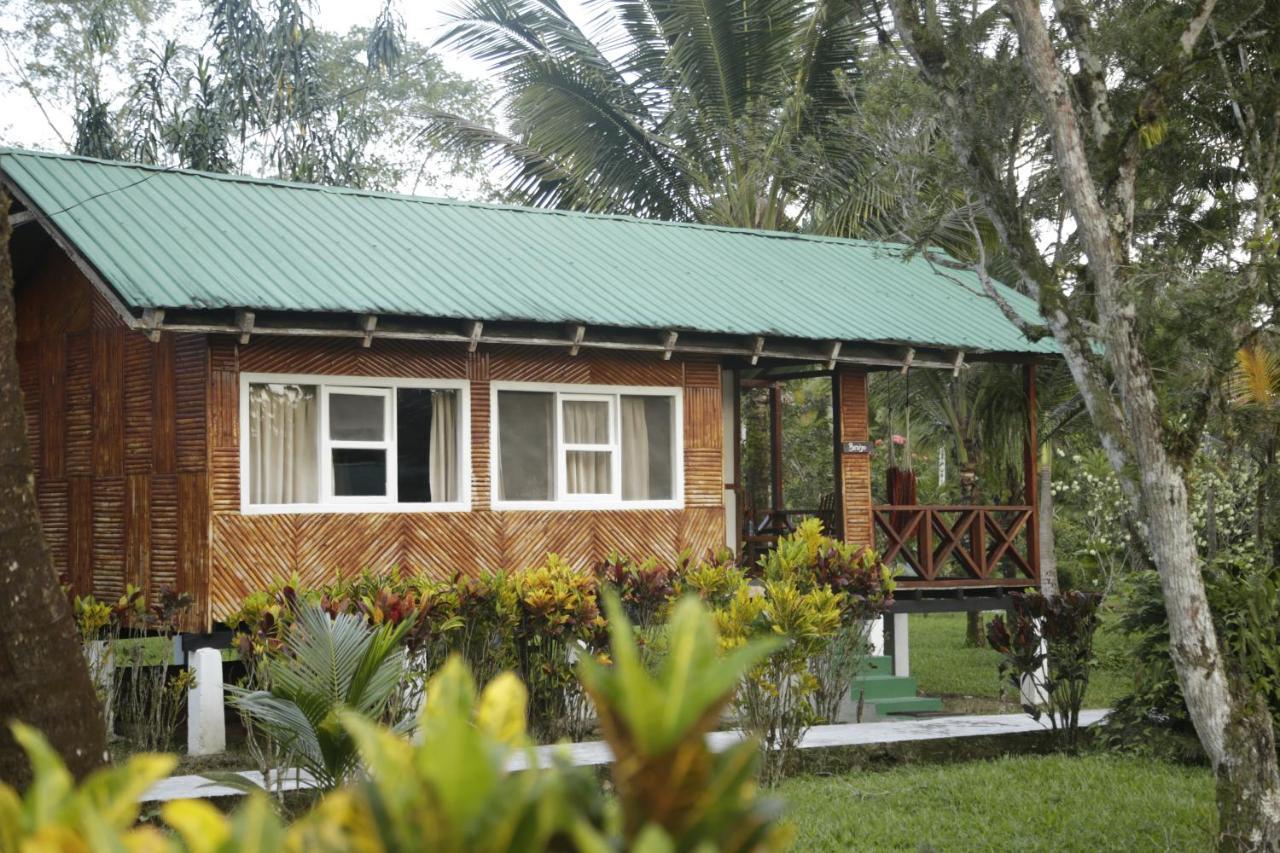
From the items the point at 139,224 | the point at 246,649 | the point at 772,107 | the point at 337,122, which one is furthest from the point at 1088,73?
the point at 337,122

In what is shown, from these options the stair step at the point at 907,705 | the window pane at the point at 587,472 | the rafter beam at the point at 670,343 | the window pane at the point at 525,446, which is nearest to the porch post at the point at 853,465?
the stair step at the point at 907,705

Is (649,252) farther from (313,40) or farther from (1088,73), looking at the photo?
(313,40)

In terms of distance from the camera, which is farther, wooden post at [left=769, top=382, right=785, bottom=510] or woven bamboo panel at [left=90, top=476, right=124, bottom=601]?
wooden post at [left=769, top=382, right=785, bottom=510]

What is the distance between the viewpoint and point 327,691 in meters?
6.19

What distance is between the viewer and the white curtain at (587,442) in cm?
1377

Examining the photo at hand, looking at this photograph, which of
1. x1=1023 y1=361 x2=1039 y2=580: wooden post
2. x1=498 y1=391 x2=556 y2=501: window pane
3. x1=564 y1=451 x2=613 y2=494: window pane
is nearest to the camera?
x1=498 y1=391 x2=556 y2=501: window pane

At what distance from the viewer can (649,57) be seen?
2384 centimetres

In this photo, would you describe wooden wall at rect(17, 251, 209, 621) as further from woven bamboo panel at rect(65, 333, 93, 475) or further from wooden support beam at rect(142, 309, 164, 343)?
wooden support beam at rect(142, 309, 164, 343)

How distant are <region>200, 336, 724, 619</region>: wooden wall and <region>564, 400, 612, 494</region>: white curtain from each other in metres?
0.26

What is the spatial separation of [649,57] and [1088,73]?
16481mm

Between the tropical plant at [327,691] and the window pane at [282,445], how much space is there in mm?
5615

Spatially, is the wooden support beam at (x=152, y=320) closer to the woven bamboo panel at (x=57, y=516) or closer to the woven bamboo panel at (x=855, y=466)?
the woven bamboo panel at (x=57, y=516)

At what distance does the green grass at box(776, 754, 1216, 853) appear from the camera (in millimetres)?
7812

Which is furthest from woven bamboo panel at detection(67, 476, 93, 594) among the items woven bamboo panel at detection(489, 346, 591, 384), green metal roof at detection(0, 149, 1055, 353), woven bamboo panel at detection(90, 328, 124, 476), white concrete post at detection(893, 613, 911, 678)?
white concrete post at detection(893, 613, 911, 678)
